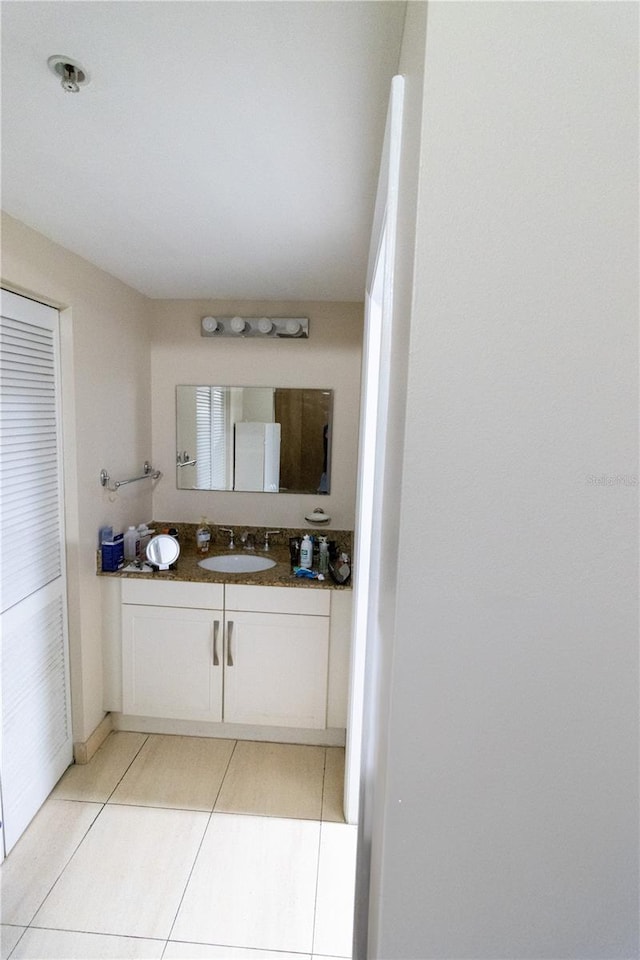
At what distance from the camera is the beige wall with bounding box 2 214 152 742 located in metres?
1.77

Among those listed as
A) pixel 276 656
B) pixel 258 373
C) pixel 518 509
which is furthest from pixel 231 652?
pixel 518 509

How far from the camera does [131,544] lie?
2.31 metres

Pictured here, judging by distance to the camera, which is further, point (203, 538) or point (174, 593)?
point (203, 538)

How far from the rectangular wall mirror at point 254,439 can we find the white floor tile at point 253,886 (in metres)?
1.60

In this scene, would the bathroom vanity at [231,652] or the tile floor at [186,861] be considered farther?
the bathroom vanity at [231,652]

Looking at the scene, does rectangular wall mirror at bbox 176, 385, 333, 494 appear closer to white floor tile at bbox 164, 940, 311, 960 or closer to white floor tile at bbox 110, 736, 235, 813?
white floor tile at bbox 110, 736, 235, 813

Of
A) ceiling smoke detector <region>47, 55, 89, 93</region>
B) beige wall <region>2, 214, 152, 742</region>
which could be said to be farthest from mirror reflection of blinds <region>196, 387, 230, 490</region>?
ceiling smoke detector <region>47, 55, 89, 93</region>

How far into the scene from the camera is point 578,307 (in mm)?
528

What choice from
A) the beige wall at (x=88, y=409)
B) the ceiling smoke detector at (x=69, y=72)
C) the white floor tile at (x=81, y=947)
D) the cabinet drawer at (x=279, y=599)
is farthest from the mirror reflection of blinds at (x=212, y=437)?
the white floor tile at (x=81, y=947)

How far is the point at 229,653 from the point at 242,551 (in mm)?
595

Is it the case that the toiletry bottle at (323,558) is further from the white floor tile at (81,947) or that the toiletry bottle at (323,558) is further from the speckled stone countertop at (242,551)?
the white floor tile at (81,947)

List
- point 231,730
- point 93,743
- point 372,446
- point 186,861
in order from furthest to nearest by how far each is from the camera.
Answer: point 231,730 → point 93,743 → point 186,861 → point 372,446

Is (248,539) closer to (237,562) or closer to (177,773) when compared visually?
(237,562)

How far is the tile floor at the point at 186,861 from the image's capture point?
138 centimetres
